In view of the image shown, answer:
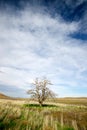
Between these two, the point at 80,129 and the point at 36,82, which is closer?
the point at 80,129

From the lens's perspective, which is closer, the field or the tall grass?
the tall grass

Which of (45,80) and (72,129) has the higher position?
(45,80)

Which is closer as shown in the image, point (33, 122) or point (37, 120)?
point (33, 122)

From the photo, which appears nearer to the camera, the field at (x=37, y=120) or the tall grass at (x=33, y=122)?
the tall grass at (x=33, y=122)

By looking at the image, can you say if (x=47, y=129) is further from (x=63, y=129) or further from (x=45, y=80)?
(x=45, y=80)

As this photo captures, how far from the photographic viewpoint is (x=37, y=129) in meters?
9.69

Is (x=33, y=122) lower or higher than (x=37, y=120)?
lower

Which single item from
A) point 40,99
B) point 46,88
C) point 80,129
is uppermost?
point 46,88

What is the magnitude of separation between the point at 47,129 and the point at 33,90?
93.1 ft

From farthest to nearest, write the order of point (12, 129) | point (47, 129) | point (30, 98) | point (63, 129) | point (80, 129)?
point (30, 98) → point (80, 129) → point (63, 129) → point (47, 129) → point (12, 129)

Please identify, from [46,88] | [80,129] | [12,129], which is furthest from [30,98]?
[12,129]

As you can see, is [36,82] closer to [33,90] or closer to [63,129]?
[33,90]

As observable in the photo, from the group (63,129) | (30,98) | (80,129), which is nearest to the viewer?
(63,129)

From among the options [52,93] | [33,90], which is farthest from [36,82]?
[52,93]
